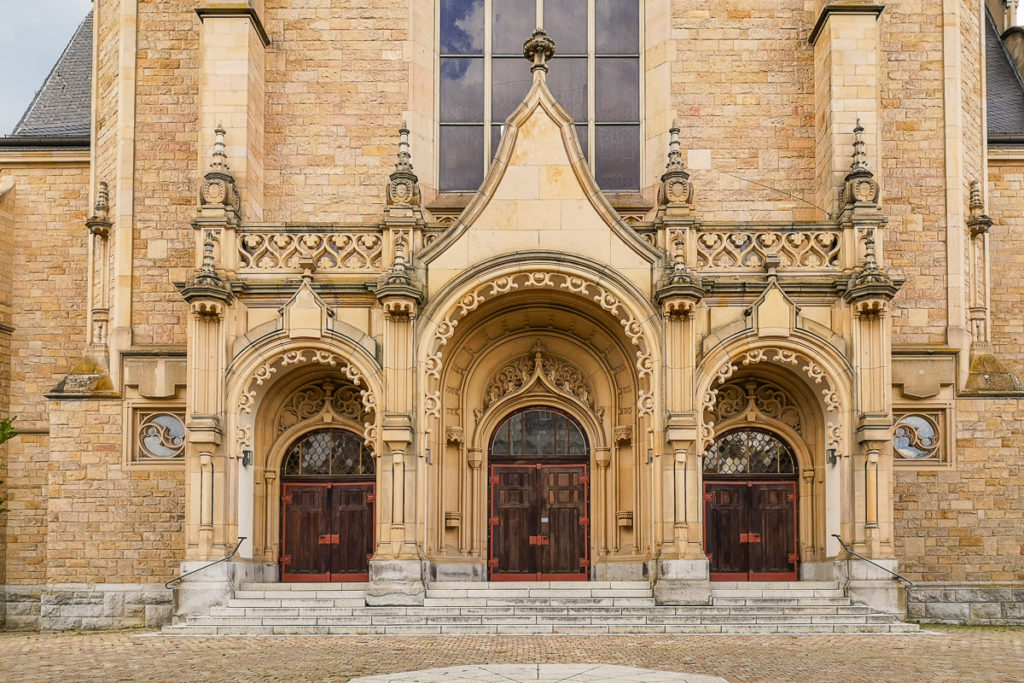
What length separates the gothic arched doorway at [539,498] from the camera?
1973 centimetres

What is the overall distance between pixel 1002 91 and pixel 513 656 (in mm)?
18965

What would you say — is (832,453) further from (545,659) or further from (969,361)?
(545,659)

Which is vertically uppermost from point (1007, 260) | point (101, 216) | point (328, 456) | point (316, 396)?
point (101, 216)

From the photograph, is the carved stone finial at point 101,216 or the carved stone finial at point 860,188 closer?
the carved stone finial at point 860,188

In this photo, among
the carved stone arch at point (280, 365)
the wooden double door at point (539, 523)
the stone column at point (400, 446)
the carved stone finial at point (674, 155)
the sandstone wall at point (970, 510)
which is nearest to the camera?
the stone column at point (400, 446)

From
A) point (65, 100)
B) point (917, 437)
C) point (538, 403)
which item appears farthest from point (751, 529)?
point (65, 100)

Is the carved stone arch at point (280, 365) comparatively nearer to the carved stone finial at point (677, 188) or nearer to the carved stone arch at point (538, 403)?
the carved stone arch at point (538, 403)

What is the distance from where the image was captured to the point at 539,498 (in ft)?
65.7

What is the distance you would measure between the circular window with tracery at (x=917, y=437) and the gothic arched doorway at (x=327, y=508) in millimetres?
9606

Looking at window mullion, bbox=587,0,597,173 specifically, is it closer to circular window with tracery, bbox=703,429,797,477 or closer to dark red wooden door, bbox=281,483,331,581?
circular window with tracery, bbox=703,429,797,477

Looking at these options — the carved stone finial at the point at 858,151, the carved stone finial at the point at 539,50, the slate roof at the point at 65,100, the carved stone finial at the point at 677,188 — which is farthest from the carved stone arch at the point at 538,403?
the slate roof at the point at 65,100

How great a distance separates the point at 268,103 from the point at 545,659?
13064mm

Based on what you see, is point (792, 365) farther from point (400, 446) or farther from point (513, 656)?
point (513, 656)

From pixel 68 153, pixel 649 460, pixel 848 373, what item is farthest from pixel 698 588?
pixel 68 153
